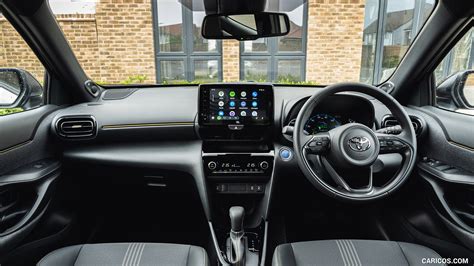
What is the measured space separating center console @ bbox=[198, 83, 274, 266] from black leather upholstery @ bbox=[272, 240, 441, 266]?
0.40 meters

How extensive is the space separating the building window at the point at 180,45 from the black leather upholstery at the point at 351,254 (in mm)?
3719

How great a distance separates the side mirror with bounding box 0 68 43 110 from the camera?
7.61 feet

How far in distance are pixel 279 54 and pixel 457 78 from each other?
10.4 feet

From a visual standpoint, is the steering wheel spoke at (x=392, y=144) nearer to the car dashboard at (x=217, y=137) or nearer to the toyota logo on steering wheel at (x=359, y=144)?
the toyota logo on steering wheel at (x=359, y=144)

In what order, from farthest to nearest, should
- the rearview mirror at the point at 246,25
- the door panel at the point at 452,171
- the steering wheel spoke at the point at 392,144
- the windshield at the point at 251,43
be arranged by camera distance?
1. the windshield at the point at 251,43
2. the rearview mirror at the point at 246,25
3. the door panel at the point at 452,171
4. the steering wheel spoke at the point at 392,144

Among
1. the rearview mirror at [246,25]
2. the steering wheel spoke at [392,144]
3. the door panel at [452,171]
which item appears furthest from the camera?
the rearview mirror at [246,25]

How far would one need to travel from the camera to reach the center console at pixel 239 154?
2146 millimetres

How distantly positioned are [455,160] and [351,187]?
698 millimetres

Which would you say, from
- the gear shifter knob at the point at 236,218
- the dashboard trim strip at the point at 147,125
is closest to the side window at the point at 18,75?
the dashboard trim strip at the point at 147,125

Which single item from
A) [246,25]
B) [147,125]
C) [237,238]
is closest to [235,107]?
[246,25]

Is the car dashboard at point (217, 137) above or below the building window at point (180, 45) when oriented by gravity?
below

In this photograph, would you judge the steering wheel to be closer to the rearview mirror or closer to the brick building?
the rearview mirror

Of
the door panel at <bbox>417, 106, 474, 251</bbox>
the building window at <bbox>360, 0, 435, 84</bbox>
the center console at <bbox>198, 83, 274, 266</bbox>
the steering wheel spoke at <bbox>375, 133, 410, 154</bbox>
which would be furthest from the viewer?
the building window at <bbox>360, 0, 435, 84</bbox>
